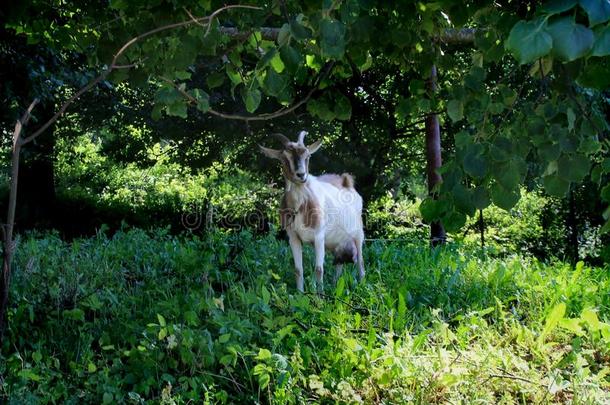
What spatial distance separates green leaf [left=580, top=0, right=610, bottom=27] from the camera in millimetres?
1736

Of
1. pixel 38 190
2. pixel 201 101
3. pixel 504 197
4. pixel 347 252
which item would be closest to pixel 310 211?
pixel 347 252

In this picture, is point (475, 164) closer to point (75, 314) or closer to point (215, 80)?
point (215, 80)

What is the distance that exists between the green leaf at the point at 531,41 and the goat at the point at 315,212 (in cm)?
449

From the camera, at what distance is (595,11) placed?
5.71 ft

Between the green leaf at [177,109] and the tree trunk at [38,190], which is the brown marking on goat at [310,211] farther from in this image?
the tree trunk at [38,190]

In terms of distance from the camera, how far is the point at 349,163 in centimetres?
1229

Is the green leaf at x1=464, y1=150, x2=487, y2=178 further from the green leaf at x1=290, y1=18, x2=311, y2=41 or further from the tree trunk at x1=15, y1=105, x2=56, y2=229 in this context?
the tree trunk at x1=15, y1=105, x2=56, y2=229

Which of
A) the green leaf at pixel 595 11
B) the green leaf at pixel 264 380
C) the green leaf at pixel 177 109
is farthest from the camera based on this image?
the green leaf at pixel 264 380

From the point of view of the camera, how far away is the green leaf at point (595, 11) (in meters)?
1.74

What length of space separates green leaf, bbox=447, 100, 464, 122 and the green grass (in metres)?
1.75

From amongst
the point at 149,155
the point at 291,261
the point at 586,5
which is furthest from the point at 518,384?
the point at 149,155

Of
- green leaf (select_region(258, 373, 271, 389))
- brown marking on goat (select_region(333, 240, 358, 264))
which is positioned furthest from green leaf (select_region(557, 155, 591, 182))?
brown marking on goat (select_region(333, 240, 358, 264))

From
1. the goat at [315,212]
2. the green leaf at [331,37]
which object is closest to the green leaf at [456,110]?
the green leaf at [331,37]

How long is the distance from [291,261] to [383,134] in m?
4.97
